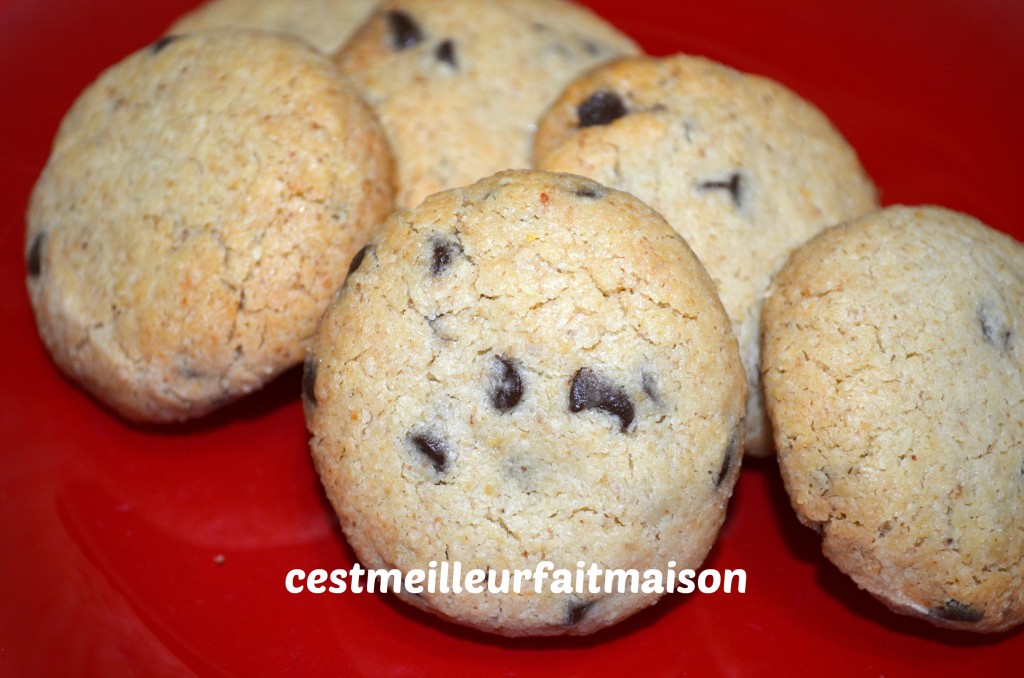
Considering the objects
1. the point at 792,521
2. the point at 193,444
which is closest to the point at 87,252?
the point at 193,444

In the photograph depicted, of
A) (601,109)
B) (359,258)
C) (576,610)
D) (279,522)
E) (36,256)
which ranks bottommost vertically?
(279,522)

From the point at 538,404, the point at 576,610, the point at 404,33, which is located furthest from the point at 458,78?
the point at 576,610

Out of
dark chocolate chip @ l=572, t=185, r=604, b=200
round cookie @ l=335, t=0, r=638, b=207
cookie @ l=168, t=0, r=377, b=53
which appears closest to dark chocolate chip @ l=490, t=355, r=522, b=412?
dark chocolate chip @ l=572, t=185, r=604, b=200

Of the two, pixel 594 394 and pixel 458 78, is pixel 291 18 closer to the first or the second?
pixel 458 78

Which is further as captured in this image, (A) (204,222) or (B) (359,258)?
(A) (204,222)

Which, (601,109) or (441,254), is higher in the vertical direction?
(601,109)

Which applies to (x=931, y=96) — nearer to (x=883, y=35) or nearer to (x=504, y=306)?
(x=883, y=35)
